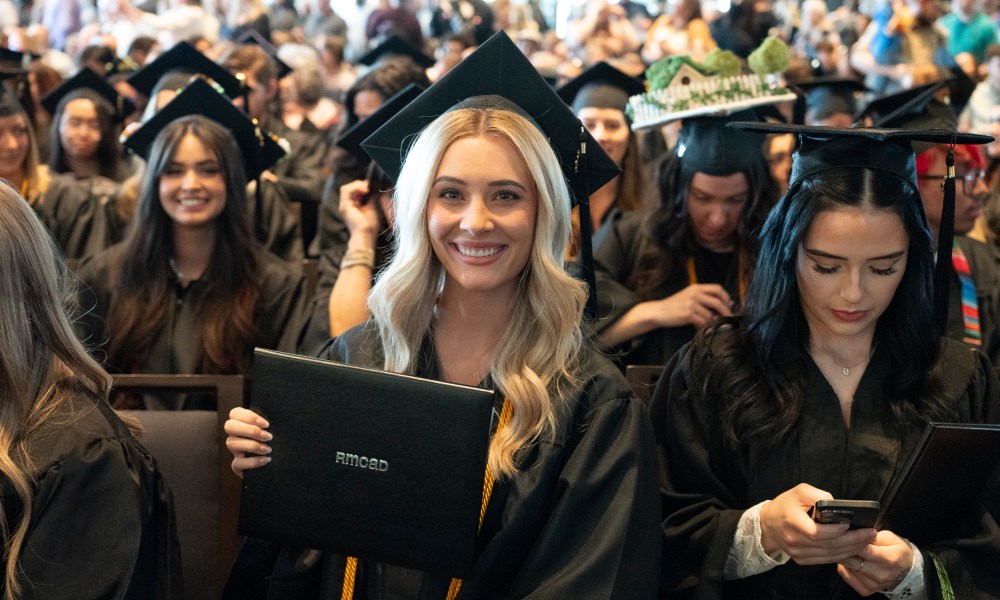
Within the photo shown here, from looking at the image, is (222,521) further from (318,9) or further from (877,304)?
(318,9)

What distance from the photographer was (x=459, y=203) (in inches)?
93.4

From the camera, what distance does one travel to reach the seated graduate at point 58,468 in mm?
2111

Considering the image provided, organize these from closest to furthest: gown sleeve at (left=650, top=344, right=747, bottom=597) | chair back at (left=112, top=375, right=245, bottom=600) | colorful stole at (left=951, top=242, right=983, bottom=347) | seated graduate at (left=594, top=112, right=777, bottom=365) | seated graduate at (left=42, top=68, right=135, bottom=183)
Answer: gown sleeve at (left=650, top=344, right=747, bottom=597)
chair back at (left=112, top=375, right=245, bottom=600)
colorful stole at (left=951, top=242, right=983, bottom=347)
seated graduate at (left=594, top=112, right=777, bottom=365)
seated graduate at (left=42, top=68, right=135, bottom=183)

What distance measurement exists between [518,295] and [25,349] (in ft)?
3.41

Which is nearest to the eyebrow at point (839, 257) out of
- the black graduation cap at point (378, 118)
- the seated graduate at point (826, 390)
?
the seated graduate at point (826, 390)

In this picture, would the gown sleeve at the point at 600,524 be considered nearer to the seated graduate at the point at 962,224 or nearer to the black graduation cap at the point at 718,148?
the seated graduate at the point at 962,224

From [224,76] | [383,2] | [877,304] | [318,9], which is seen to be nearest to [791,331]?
[877,304]

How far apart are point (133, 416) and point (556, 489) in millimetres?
1110

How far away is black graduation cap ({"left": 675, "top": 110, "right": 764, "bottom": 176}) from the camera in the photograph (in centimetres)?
371

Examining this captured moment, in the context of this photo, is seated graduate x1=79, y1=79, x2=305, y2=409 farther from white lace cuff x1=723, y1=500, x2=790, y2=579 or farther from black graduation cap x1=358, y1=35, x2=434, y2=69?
black graduation cap x1=358, y1=35, x2=434, y2=69

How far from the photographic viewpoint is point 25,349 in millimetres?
2230

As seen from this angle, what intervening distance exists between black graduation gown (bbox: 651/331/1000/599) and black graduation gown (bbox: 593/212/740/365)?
1.08m

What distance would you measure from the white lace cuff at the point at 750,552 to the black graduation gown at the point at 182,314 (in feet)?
6.21

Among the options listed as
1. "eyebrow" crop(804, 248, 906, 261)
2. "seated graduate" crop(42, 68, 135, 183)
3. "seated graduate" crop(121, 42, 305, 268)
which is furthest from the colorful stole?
"seated graduate" crop(42, 68, 135, 183)
